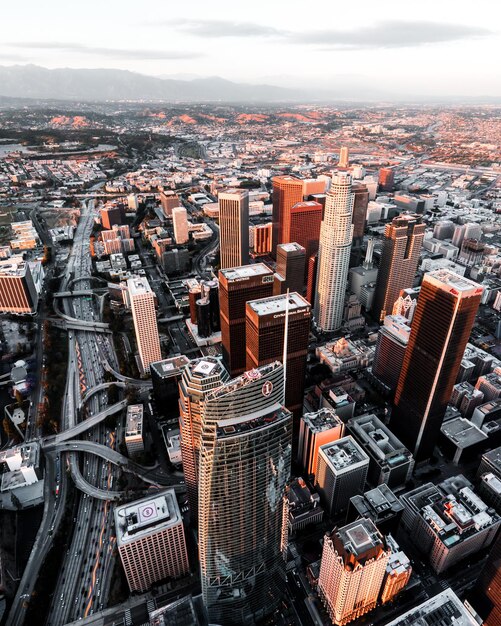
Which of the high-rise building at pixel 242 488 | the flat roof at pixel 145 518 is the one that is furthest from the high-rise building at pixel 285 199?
the high-rise building at pixel 242 488

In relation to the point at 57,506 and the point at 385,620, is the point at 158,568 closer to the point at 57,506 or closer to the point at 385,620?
the point at 57,506

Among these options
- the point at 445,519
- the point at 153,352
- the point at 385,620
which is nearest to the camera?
the point at 385,620

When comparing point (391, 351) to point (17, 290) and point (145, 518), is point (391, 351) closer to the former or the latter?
point (145, 518)

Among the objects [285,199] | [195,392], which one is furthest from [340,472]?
[285,199]

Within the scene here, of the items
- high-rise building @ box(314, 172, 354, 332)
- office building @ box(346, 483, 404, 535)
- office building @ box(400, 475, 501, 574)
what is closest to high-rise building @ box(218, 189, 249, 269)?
high-rise building @ box(314, 172, 354, 332)

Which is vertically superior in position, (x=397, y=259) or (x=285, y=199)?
(x=285, y=199)

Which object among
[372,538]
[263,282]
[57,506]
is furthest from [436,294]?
[57,506]
